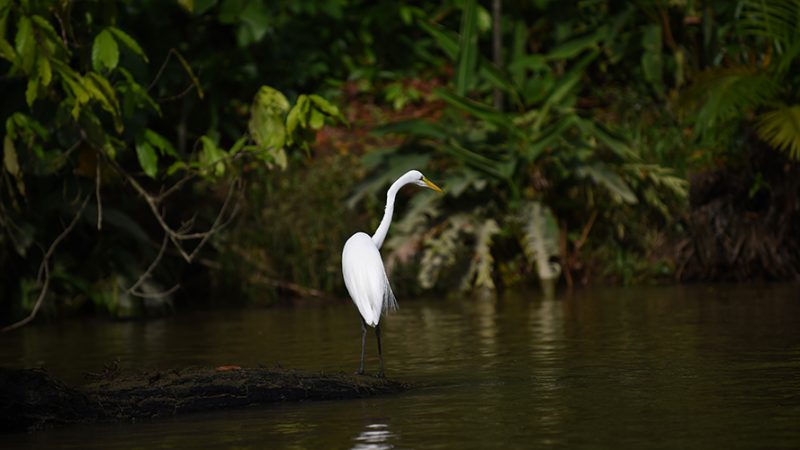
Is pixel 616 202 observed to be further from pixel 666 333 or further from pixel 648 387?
pixel 648 387

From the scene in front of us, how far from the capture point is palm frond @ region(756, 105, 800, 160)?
1619 centimetres

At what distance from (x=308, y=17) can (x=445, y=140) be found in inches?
214

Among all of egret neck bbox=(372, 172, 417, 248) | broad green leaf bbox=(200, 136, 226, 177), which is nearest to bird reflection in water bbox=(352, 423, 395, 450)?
egret neck bbox=(372, 172, 417, 248)

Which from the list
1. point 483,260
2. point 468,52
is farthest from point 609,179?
point 468,52

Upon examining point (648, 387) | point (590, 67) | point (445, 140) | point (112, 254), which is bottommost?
point (648, 387)

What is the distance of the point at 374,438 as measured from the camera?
7.16 metres

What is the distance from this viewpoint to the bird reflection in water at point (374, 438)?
6.89m

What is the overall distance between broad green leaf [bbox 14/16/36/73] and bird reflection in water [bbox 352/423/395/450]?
504 cm

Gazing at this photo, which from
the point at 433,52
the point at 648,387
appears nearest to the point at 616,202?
the point at 433,52

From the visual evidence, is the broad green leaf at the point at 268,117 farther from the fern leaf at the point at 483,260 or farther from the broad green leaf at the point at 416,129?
the broad green leaf at the point at 416,129

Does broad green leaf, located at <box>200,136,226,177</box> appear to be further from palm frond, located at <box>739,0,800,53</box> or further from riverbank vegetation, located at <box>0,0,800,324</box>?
palm frond, located at <box>739,0,800,53</box>

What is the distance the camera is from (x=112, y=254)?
56.2ft

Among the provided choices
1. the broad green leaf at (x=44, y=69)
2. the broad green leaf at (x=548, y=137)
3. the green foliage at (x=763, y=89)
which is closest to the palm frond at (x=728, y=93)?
the green foliage at (x=763, y=89)

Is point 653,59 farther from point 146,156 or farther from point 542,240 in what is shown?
point 146,156
